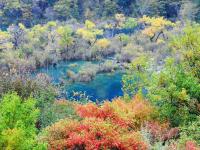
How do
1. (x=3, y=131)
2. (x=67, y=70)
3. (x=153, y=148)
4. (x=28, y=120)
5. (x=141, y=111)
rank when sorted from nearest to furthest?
(x=3, y=131), (x=28, y=120), (x=153, y=148), (x=141, y=111), (x=67, y=70)

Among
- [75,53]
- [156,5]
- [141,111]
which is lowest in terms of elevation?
[75,53]

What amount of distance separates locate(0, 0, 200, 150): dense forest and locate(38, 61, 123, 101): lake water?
0.39 ft

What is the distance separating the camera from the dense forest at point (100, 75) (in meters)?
15.4

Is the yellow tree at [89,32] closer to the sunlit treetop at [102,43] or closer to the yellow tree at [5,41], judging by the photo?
the sunlit treetop at [102,43]

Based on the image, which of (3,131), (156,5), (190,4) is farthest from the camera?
(156,5)

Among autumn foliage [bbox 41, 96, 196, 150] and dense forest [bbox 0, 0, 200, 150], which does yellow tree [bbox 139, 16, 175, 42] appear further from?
autumn foliage [bbox 41, 96, 196, 150]

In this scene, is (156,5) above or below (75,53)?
above

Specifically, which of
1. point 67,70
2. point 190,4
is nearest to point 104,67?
point 67,70

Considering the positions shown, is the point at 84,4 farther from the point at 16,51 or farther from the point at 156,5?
the point at 16,51

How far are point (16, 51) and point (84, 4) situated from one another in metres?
28.5

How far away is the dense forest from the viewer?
1541 centimetres

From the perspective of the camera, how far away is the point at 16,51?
61.0 m

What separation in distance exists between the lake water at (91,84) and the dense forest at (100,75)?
12 cm

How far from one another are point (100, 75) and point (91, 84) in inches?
189
